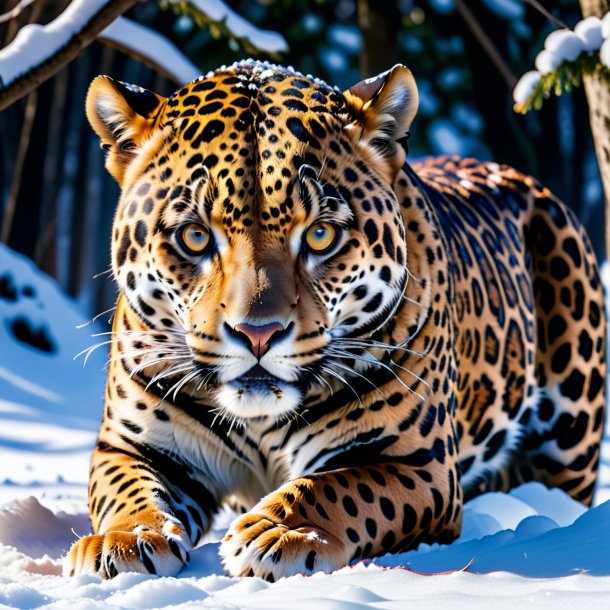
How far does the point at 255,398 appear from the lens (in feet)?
11.4

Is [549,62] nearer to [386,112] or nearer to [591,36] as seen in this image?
[591,36]

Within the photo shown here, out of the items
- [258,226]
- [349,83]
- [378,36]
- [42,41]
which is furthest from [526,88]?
[349,83]

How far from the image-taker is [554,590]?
9.39 ft

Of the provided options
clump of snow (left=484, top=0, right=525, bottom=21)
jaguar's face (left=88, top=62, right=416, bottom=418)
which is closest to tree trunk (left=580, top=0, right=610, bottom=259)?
jaguar's face (left=88, top=62, right=416, bottom=418)

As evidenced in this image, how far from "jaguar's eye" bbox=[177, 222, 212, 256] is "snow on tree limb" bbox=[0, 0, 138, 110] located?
77.5 inches

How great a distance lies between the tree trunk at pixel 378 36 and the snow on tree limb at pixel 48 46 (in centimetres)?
453

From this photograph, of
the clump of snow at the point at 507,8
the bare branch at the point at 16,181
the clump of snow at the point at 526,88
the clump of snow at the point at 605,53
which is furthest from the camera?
the clump of snow at the point at 507,8

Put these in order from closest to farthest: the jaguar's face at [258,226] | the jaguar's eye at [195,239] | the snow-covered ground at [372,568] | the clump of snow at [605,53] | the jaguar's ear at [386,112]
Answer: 1. the snow-covered ground at [372,568]
2. the jaguar's face at [258,226]
3. the jaguar's eye at [195,239]
4. the jaguar's ear at [386,112]
5. the clump of snow at [605,53]

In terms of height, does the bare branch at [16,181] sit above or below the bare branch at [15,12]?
above

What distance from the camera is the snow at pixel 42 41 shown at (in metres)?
5.30

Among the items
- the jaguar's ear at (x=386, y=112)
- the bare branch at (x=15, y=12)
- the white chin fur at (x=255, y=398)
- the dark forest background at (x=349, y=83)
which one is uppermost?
the dark forest background at (x=349, y=83)

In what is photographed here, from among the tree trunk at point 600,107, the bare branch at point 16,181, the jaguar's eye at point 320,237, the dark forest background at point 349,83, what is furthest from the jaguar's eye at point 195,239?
the dark forest background at point 349,83

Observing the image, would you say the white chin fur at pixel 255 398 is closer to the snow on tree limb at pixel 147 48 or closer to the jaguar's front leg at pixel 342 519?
the jaguar's front leg at pixel 342 519

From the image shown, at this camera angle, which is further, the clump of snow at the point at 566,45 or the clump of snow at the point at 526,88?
the clump of snow at the point at 526,88
